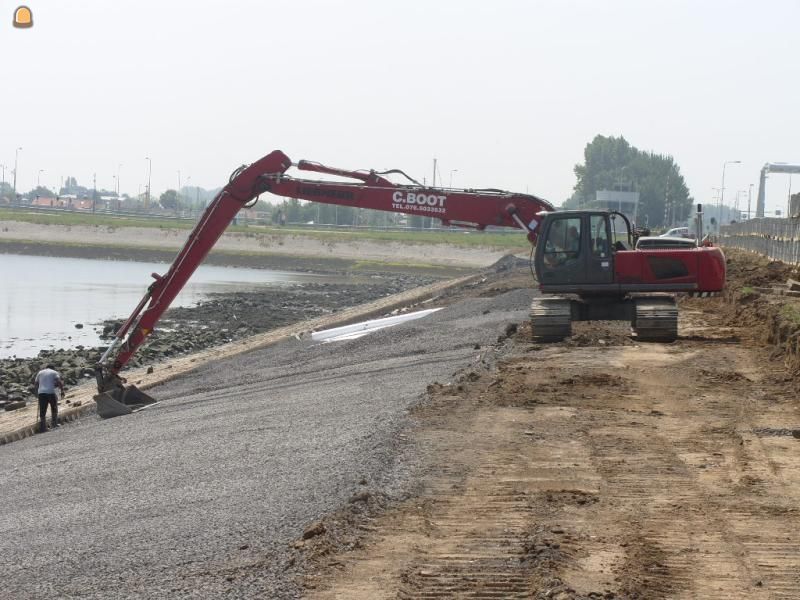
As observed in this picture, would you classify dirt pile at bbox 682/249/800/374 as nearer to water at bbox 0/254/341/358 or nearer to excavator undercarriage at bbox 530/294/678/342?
excavator undercarriage at bbox 530/294/678/342

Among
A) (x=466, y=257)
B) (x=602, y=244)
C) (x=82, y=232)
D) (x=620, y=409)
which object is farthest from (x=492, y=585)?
(x=82, y=232)

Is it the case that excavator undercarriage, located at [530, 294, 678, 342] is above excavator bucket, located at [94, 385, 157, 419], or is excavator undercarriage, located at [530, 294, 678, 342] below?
above

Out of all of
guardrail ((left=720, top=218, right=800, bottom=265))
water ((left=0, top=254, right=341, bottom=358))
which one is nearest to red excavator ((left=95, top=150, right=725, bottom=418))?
guardrail ((left=720, top=218, right=800, bottom=265))

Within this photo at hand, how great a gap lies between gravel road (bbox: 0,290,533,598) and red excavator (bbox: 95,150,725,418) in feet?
5.39

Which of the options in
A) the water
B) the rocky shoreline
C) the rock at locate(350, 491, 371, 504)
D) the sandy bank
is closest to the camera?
the rock at locate(350, 491, 371, 504)

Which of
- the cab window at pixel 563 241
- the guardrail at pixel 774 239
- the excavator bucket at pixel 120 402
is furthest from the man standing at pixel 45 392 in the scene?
the guardrail at pixel 774 239

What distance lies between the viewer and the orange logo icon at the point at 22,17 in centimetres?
1409

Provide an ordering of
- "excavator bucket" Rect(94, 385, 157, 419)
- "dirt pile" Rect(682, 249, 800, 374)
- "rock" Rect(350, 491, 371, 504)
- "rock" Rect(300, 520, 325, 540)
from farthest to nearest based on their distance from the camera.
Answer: "excavator bucket" Rect(94, 385, 157, 419) < "dirt pile" Rect(682, 249, 800, 374) < "rock" Rect(350, 491, 371, 504) < "rock" Rect(300, 520, 325, 540)

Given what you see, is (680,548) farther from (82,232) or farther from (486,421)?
(82,232)

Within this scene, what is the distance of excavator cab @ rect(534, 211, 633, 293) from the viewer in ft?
72.9

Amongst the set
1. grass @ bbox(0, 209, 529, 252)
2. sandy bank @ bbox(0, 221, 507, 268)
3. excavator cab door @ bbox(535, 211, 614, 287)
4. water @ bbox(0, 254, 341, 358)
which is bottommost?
water @ bbox(0, 254, 341, 358)

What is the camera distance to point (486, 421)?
48.5 ft

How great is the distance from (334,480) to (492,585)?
3.52m

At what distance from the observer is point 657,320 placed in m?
21.9
